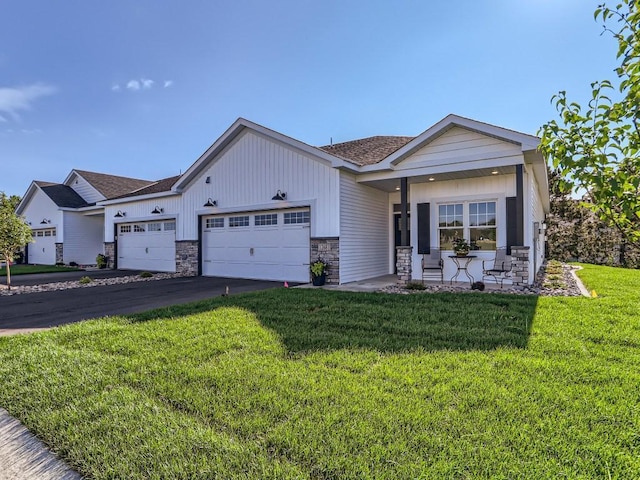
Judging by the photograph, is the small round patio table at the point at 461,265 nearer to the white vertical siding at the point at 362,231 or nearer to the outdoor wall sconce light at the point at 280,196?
the white vertical siding at the point at 362,231

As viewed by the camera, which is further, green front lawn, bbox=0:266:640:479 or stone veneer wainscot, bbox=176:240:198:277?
stone veneer wainscot, bbox=176:240:198:277

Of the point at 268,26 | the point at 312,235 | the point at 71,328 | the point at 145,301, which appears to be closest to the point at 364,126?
the point at 268,26

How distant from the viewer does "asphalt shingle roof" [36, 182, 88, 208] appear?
2033 centimetres

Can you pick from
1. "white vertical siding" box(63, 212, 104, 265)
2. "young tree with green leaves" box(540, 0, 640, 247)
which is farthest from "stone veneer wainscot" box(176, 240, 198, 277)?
"young tree with green leaves" box(540, 0, 640, 247)

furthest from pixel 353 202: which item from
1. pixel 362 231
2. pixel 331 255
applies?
pixel 331 255

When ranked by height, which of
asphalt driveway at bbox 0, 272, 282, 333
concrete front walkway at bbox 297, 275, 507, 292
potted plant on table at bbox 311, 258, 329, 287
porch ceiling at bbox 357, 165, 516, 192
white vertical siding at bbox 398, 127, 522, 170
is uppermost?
white vertical siding at bbox 398, 127, 522, 170

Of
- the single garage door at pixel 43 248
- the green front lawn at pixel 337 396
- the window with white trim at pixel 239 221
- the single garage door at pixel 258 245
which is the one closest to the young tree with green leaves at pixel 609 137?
the green front lawn at pixel 337 396

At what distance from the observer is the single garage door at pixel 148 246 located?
601 inches

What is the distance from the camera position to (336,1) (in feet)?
32.4

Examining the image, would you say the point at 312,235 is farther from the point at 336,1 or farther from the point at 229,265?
the point at 336,1

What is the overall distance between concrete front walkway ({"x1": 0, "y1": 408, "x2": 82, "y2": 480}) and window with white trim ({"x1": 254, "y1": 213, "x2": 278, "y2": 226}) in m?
9.33

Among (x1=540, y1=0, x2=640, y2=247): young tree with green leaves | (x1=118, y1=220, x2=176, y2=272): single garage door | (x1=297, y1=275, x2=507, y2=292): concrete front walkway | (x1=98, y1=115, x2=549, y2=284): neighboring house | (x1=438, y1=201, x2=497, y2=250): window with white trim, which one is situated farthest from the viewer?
(x1=118, y1=220, x2=176, y2=272): single garage door

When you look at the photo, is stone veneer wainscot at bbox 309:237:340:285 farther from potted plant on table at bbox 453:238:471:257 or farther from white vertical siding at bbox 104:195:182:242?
white vertical siding at bbox 104:195:182:242

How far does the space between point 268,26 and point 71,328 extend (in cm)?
996
